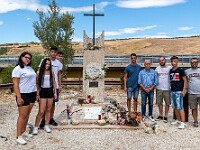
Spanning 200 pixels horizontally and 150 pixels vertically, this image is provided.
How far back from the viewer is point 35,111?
1094 centimetres

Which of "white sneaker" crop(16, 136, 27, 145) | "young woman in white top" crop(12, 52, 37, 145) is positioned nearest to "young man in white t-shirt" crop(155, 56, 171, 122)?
"young woman in white top" crop(12, 52, 37, 145)

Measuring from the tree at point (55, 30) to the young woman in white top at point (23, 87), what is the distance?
11028 mm

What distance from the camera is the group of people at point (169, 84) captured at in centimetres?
810

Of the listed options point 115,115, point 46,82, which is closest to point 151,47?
point 115,115

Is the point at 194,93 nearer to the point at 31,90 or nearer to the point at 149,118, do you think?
the point at 149,118

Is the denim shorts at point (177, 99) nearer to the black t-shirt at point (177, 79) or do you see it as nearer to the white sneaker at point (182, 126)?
the black t-shirt at point (177, 79)

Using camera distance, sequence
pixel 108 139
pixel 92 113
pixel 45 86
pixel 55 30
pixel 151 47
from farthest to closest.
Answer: pixel 151 47 → pixel 55 30 → pixel 92 113 → pixel 45 86 → pixel 108 139

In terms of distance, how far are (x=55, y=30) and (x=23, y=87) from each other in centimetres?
1149

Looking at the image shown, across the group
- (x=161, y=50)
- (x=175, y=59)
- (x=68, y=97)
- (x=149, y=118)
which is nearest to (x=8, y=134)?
(x=149, y=118)

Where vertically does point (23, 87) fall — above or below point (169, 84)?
above

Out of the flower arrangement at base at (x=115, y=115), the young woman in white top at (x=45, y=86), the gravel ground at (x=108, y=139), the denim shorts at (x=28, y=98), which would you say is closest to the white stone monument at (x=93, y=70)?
the flower arrangement at base at (x=115, y=115)

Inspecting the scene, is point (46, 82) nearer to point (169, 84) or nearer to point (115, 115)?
point (115, 115)

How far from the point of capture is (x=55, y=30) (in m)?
17.5

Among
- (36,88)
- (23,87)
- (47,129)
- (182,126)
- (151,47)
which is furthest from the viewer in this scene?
(151,47)
